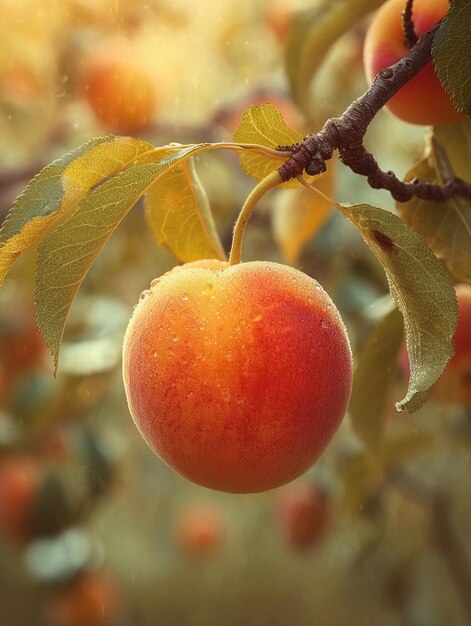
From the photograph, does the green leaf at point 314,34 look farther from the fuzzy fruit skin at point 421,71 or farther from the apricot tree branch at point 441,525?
the apricot tree branch at point 441,525

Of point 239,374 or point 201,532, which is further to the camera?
point 201,532

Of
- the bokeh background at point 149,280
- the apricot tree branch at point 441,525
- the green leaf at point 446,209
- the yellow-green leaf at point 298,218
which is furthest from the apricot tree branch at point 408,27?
the apricot tree branch at point 441,525

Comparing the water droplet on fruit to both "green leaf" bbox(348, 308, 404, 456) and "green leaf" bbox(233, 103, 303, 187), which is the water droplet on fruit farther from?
"green leaf" bbox(348, 308, 404, 456)

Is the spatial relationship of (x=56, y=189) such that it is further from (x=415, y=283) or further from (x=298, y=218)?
(x=298, y=218)

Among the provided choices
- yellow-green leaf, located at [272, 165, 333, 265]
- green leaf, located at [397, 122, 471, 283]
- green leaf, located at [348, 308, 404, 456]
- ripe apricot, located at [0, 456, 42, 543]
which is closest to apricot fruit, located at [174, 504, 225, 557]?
ripe apricot, located at [0, 456, 42, 543]

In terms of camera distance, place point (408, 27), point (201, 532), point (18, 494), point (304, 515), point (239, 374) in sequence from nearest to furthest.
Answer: point (239, 374)
point (408, 27)
point (18, 494)
point (304, 515)
point (201, 532)

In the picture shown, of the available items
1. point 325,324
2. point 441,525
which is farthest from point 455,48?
point 441,525
